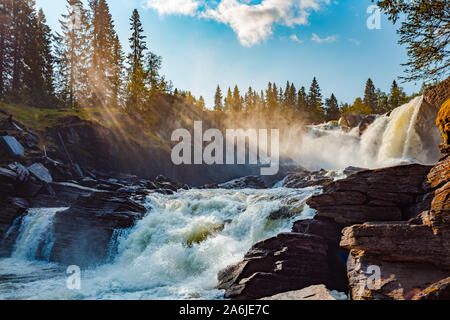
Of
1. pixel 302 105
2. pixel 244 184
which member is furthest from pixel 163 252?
pixel 302 105

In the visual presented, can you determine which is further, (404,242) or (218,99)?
(218,99)

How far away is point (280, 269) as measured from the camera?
10008mm

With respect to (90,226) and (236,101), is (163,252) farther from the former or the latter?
(236,101)

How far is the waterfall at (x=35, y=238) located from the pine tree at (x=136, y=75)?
34058 mm

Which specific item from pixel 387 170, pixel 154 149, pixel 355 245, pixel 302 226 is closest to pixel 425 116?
pixel 387 170

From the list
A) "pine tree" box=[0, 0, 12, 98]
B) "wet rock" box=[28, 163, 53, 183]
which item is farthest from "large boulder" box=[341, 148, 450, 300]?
"pine tree" box=[0, 0, 12, 98]

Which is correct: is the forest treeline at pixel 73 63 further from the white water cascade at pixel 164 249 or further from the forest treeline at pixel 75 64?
the white water cascade at pixel 164 249

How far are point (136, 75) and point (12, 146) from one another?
99.7 ft

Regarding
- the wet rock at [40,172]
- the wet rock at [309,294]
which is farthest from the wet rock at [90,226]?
the wet rock at [309,294]

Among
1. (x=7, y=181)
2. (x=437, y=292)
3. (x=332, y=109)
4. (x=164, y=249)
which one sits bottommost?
(x=164, y=249)

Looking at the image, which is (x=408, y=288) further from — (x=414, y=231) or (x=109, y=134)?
(x=109, y=134)

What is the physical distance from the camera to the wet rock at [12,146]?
78.0ft

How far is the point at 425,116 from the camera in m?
28.5

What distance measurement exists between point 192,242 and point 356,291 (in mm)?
9145
